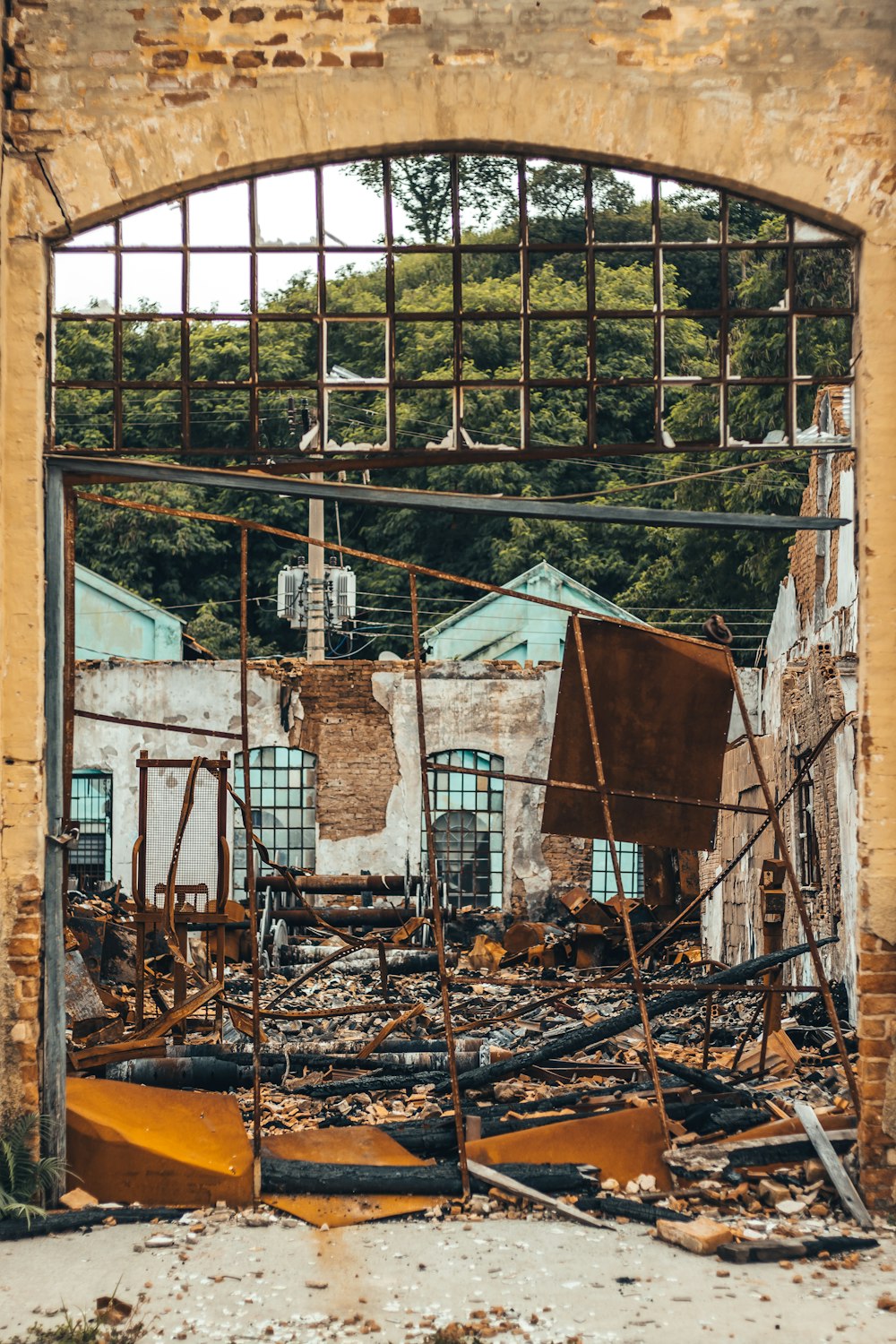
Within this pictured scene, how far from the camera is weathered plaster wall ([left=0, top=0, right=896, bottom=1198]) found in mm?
6727

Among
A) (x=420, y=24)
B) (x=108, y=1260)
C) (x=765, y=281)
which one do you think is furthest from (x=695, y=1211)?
(x=765, y=281)

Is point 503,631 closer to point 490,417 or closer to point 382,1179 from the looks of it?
point 490,417

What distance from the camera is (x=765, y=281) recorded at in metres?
24.9

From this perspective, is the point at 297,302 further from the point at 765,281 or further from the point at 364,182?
the point at 765,281

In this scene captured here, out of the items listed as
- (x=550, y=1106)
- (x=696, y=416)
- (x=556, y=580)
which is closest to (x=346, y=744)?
(x=556, y=580)

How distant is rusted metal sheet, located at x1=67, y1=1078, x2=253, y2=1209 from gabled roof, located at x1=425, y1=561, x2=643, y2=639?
Answer: 22.7 meters

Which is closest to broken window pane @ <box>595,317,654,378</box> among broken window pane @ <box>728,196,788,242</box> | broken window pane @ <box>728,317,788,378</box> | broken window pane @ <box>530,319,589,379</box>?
broken window pane @ <box>530,319,589,379</box>

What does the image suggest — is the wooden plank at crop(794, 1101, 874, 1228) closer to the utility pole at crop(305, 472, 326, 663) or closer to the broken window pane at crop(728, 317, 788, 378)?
the broken window pane at crop(728, 317, 788, 378)

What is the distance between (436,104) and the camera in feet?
22.3

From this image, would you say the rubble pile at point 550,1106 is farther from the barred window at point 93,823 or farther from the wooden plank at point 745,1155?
the barred window at point 93,823

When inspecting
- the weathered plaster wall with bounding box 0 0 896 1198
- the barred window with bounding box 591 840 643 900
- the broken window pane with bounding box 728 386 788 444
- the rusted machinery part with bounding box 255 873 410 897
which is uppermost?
the broken window pane with bounding box 728 386 788 444

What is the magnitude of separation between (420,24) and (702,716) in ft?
13.7

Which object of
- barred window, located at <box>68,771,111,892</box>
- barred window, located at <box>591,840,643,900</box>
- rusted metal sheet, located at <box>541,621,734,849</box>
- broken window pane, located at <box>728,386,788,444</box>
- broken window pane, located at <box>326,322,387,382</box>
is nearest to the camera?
rusted metal sheet, located at <box>541,621,734,849</box>

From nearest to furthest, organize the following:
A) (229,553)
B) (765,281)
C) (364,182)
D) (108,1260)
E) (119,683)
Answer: (108,1260) < (119,683) < (765,281) < (364,182) < (229,553)
